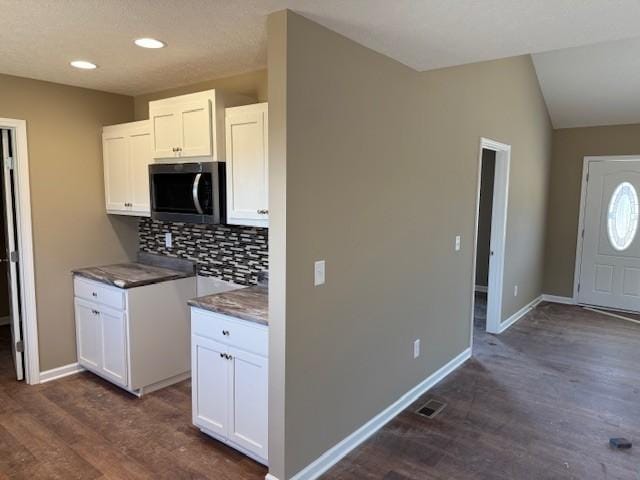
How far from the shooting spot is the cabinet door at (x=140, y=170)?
3502mm

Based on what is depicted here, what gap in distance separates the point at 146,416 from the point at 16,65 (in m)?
2.50

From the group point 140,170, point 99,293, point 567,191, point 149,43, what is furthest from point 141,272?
point 567,191

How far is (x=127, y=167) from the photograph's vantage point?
366 centimetres

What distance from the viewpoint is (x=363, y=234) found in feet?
8.97

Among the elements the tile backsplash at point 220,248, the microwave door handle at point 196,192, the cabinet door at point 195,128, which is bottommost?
the tile backsplash at point 220,248

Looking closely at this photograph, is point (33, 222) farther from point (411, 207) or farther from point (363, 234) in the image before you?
point (411, 207)

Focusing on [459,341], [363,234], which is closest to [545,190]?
[459,341]

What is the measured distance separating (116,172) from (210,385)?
80.3 inches

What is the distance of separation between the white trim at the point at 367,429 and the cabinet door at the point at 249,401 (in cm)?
23

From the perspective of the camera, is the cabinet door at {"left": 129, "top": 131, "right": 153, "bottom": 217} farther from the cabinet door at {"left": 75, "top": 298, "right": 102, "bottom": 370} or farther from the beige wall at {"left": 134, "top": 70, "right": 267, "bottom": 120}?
the cabinet door at {"left": 75, "top": 298, "right": 102, "bottom": 370}

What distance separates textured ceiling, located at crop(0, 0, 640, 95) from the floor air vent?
2349mm

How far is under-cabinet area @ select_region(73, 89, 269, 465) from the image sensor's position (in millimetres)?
2598

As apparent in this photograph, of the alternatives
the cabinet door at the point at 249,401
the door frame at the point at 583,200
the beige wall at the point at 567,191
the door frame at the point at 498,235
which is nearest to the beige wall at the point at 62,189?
the cabinet door at the point at 249,401

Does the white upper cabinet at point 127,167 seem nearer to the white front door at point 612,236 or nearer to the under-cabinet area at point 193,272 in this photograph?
the under-cabinet area at point 193,272
